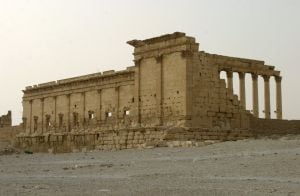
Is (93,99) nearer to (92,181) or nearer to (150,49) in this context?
(150,49)

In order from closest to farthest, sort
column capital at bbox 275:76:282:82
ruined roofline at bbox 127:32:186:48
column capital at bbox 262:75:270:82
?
ruined roofline at bbox 127:32:186:48
column capital at bbox 262:75:270:82
column capital at bbox 275:76:282:82

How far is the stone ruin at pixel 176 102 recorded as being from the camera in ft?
102

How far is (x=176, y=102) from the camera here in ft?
104

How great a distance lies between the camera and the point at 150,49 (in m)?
33.7

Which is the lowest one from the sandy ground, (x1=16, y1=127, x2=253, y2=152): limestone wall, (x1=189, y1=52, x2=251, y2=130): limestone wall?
the sandy ground

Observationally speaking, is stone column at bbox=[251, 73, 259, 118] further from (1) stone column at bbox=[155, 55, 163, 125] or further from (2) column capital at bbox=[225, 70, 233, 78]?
(1) stone column at bbox=[155, 55, 163, 125]

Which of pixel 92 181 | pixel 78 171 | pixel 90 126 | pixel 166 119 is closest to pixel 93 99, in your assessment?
pixel 90 126

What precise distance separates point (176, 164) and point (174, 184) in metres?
5.23

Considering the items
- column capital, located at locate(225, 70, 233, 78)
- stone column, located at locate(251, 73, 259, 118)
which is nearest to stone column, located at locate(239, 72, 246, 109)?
stone column, located at locate(251, 73, 259, 118)

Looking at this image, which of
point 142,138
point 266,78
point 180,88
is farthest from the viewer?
point 266,78

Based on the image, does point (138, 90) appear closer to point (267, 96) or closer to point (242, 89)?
point (242, 89)

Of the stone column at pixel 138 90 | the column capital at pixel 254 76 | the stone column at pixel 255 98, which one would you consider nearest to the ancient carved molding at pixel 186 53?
the stone column at pixel 138 90

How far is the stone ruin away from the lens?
31156 millimetres

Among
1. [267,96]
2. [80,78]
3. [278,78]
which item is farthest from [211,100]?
[80,78]
